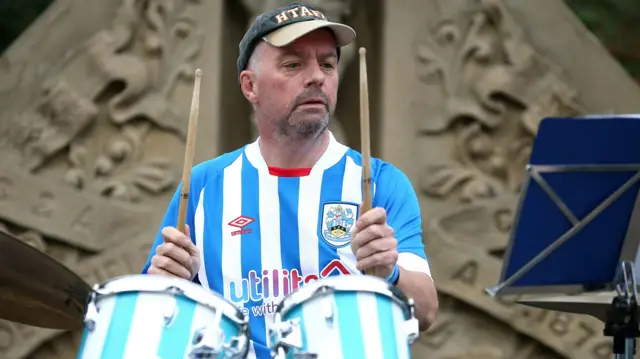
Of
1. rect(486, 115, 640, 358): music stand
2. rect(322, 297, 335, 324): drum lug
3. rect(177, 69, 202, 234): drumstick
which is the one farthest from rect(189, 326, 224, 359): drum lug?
rect(486, 115, 640, 358): music stand

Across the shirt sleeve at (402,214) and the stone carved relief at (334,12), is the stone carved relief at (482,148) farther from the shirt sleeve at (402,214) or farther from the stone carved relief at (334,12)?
the shirt sleeve at (402,214)

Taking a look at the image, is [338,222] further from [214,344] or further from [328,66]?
[214,344]

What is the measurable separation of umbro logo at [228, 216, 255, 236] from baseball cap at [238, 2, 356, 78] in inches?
20.1

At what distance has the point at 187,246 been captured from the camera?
313 centimetres

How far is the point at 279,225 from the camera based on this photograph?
3354 millimetres

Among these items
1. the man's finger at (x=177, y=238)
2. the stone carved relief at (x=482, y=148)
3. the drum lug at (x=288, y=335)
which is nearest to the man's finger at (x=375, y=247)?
the drum lug at (x=288, y=335)

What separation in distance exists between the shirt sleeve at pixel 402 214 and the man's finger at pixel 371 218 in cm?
34

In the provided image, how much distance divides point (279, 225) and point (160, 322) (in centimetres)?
66

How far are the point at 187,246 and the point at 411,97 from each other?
339cm

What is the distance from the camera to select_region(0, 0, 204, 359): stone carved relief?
6184 mm

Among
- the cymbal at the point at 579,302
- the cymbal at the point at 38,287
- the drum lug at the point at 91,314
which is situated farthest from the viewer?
the cymbal at the point at 579,302

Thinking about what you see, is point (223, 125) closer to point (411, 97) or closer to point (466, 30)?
point (411, 97)

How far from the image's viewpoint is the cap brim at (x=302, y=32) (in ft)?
10.8

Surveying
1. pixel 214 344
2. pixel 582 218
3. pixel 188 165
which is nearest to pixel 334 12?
pixel 582 218
